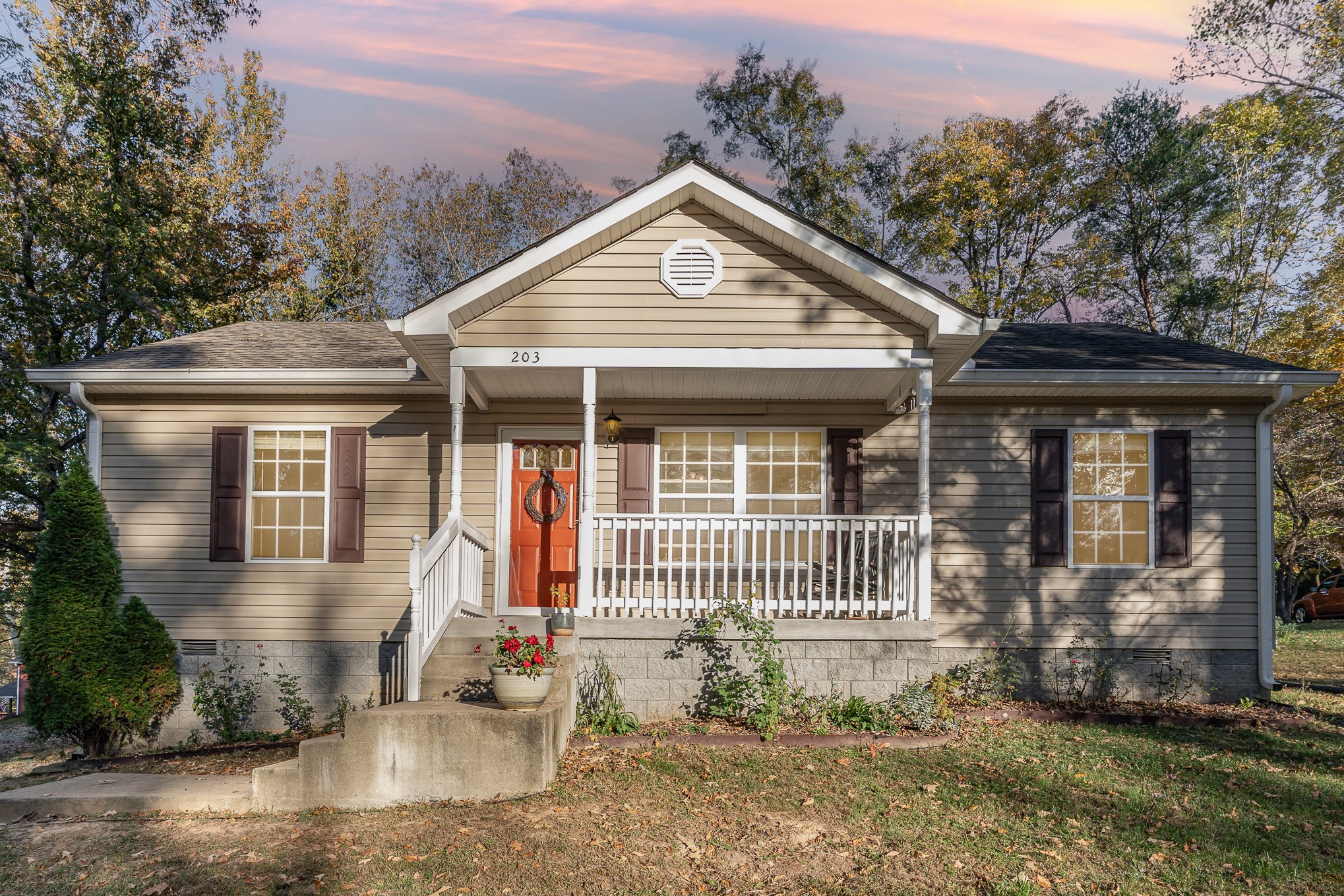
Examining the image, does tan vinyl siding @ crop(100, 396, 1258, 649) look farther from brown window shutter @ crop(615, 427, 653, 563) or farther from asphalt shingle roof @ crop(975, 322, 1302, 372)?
asphalt shingle roof @ crop(975, 322, 1302, 372)

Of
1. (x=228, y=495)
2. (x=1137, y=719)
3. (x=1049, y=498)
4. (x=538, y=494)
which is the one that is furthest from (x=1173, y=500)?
(x=228, y=495)

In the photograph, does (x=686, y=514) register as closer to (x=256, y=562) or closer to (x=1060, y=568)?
(x=1060, y=568)

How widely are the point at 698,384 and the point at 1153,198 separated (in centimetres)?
1718

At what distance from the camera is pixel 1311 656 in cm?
1246

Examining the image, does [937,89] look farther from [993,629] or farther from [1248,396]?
[993,629]

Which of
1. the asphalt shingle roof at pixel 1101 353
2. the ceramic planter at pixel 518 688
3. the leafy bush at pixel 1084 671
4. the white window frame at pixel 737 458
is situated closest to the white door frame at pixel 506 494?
the white window frame at pixel 737 458

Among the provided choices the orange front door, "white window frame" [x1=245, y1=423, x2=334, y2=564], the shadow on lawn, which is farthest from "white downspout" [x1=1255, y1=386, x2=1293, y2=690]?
"white window frame" [x1=245, y1=423, x2=334, y2=564]

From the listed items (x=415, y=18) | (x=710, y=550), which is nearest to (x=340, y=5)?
(x=415, y=18)

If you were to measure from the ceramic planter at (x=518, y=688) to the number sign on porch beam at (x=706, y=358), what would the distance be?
114 inches

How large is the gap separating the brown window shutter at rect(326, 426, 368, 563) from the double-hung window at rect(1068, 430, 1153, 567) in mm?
7667

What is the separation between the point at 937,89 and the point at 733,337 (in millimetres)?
15466

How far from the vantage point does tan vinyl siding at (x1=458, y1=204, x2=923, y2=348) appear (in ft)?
24.7

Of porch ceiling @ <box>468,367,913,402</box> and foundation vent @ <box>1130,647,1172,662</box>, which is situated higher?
porch ceiling @ <box>468,367,913,402</box>

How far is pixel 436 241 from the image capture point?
22.5 metres
